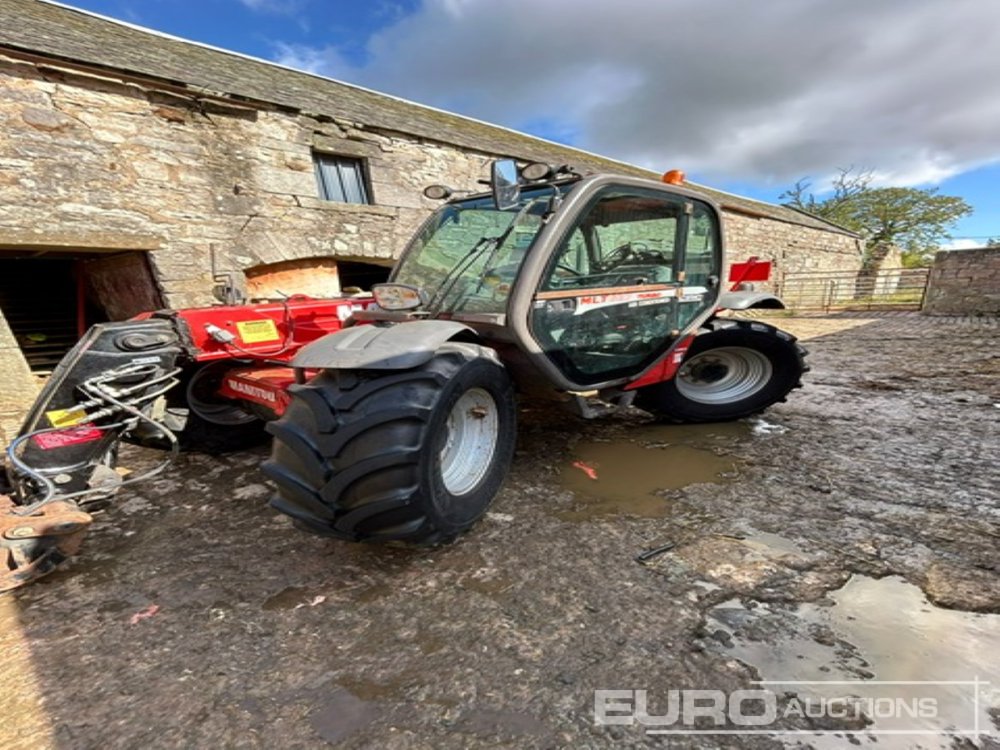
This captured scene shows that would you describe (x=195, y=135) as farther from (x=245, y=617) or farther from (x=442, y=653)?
(x=442, y=653)

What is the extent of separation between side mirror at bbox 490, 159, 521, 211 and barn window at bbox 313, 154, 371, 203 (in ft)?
19.6

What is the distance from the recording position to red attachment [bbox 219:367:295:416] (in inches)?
103

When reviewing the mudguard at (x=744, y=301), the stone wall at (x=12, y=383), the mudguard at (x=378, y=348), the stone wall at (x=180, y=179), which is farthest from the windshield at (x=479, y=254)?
the stone wall at (x=180, y=179)

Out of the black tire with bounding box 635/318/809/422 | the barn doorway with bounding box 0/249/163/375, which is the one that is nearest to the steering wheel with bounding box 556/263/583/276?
the black tire with bounding box 635/318/809/422

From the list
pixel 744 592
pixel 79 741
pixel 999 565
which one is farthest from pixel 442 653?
pixel 999 565

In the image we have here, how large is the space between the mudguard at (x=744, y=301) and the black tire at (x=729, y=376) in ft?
0.50

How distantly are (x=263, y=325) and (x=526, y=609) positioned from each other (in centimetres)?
247

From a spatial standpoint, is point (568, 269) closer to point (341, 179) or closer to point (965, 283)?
point (341, 179)

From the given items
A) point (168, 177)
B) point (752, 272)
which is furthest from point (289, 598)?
point (168, 177)

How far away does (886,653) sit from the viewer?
1.54m

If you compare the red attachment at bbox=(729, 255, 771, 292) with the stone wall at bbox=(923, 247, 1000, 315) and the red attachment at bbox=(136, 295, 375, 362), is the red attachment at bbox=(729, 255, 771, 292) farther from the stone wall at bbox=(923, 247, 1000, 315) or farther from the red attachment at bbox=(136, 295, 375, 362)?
the stone wall at bbox=(923, 247, 1000, 315)

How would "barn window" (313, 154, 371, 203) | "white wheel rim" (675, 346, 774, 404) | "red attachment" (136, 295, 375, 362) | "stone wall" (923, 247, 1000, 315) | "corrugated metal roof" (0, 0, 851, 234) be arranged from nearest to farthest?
"red attachment" (136, 295, 375, 362)
"white wheel rim" (675, 346, 774, 404)
"corrugated metal roof" (0, 0, 851, 234)
"barn window" (313, 154, 371, 203)
"stone wall" (923, 247, 1000, 315)

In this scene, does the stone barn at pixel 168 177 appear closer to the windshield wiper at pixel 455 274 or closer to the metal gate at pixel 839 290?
the windshield wiper at pixel 455 274

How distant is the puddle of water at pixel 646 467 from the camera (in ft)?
8.55
